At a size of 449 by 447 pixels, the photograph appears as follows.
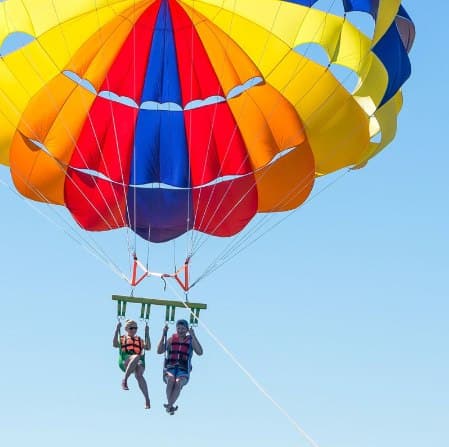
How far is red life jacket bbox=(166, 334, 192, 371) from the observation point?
1880 cm

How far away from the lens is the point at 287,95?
20.1 meters

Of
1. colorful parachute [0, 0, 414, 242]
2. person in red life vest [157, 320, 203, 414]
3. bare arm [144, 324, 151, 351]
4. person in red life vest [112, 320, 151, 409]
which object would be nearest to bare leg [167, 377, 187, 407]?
person in red life vest [157, 320, 203, 414]

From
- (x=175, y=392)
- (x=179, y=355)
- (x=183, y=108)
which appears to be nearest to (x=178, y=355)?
(x=179, y=355)

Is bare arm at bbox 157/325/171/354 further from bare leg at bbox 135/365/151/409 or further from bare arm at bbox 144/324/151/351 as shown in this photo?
bare leg at bbox 135/365/151/409

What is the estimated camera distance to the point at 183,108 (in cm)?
2073

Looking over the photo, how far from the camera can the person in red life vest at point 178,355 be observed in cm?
1874

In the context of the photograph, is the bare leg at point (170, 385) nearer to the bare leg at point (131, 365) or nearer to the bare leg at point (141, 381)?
the bare leg at point (141, 381)

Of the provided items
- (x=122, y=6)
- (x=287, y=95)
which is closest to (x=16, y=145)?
(x=122, y=6)

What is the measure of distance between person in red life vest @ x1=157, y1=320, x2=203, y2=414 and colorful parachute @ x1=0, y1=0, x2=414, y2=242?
8.25 feet

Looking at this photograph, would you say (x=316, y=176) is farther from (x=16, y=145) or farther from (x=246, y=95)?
(x=16, y=145)

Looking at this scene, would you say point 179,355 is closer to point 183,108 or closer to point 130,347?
point 130,347

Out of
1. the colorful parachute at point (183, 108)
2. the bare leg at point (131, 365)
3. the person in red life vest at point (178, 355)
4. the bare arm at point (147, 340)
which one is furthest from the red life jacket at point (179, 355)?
the colorful parachute at point (183, 108)

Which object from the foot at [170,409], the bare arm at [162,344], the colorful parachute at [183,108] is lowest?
the foot at [170,409]

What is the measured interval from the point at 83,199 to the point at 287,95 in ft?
10.2
